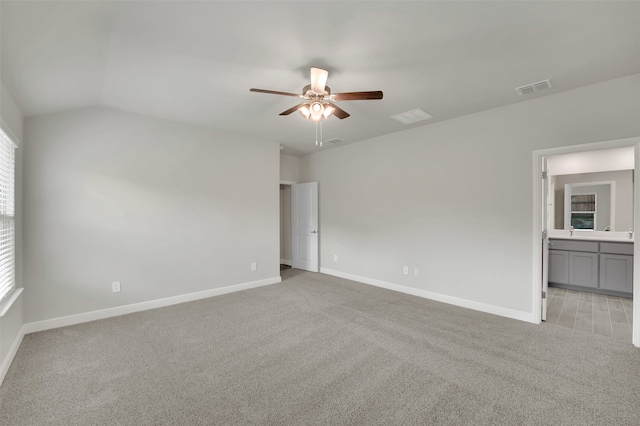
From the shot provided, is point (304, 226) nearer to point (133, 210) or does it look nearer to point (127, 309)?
point (133, 210)

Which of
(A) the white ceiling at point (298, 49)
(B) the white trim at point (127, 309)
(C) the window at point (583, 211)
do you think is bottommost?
(B) the white trim at point (127, 309)

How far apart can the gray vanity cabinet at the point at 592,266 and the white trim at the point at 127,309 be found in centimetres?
520

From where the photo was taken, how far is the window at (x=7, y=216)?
2482mm

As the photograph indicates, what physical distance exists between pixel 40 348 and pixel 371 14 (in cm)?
415

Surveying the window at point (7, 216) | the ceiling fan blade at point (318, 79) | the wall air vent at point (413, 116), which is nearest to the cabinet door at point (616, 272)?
the wall air vent at point (413, 116)

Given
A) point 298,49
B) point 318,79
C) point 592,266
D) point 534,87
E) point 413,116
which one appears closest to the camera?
point 298,49

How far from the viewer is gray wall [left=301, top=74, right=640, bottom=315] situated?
10.00 ft

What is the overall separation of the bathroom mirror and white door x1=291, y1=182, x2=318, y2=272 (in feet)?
15.5

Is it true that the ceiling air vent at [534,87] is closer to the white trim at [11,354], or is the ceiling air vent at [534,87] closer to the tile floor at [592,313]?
the tile floor at [592,313]

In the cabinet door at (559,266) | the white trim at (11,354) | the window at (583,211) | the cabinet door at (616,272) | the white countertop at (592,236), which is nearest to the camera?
the white trim at (11,354)

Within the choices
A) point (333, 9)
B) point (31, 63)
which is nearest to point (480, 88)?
point (333, 9)

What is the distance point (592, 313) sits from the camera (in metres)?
3.62

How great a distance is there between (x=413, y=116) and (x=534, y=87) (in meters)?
1.33

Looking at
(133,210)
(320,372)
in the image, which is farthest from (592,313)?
(133,210)
